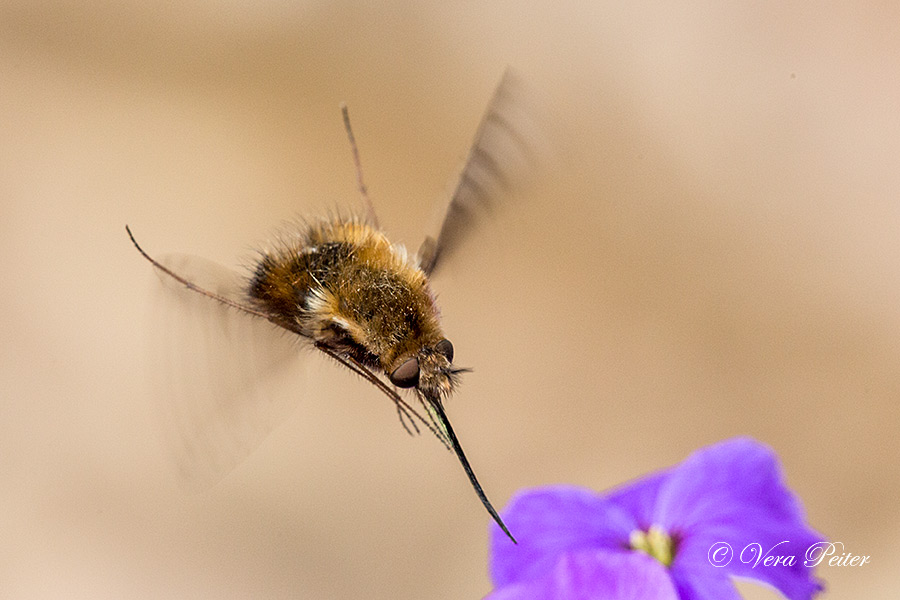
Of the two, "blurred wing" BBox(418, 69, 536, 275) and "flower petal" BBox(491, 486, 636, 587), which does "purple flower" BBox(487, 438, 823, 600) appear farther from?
"blurred wing" BBox(418, 69, 536, 275)

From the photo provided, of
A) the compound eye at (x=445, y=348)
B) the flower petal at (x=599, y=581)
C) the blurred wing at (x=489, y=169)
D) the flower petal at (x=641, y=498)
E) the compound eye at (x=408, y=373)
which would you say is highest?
the blurred wing at (x=489, y=169)

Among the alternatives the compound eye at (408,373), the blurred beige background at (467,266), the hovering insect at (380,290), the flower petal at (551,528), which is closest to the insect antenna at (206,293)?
the hovering insect at (380,290)

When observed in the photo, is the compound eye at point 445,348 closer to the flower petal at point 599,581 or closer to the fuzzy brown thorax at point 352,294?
the fuzzy brown thorax at point 352,294

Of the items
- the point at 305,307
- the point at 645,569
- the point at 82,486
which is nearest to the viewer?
the point at 645,569

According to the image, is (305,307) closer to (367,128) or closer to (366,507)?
(366,507)

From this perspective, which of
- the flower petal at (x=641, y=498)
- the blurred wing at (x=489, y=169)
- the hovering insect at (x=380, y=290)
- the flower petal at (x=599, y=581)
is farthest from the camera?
the blurred wing at (x=489, y=169)

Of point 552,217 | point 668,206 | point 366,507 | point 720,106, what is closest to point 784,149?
point 720,106
